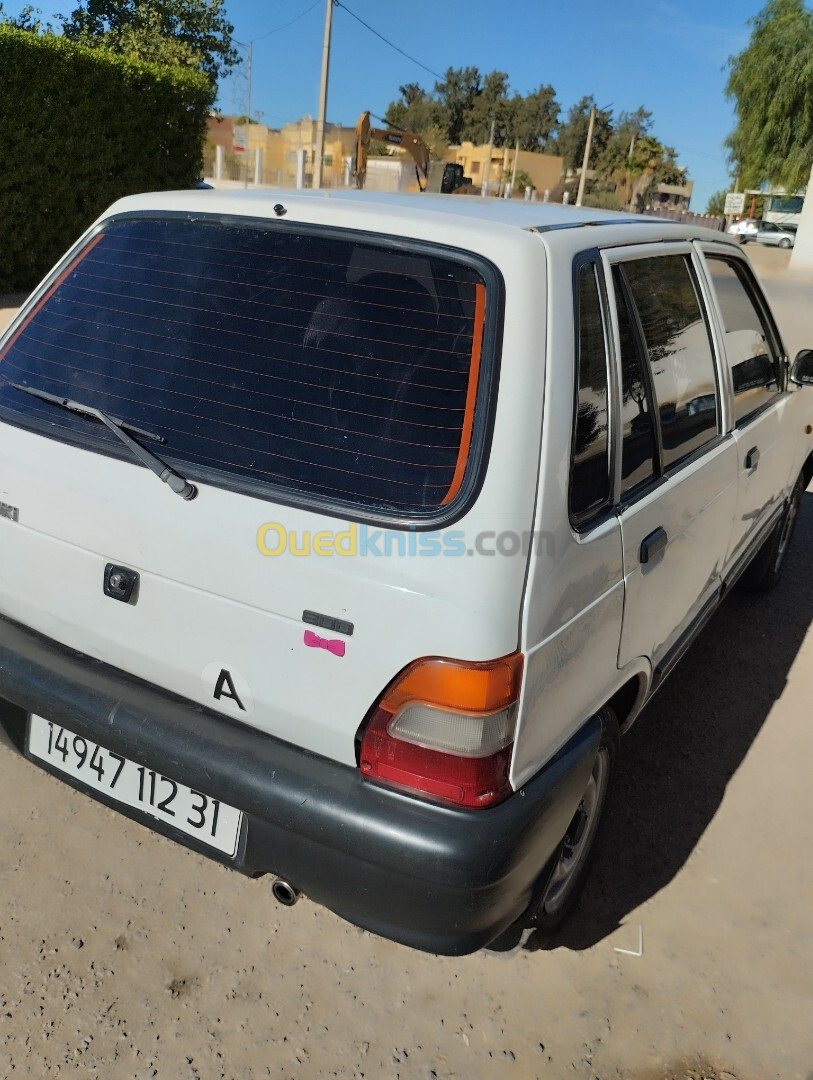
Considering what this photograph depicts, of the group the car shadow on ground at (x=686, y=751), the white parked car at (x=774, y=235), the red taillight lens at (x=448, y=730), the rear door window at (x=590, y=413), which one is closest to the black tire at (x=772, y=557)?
the car shadow on ground at (x=686, y=751)

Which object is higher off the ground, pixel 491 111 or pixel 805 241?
pixel 491 111

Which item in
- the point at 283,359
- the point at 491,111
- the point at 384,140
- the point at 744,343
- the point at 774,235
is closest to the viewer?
the point at 283,359

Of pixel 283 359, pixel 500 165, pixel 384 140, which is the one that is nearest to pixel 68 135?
pixel 283 359

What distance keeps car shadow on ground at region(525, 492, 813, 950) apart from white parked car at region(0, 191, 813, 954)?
36 cm

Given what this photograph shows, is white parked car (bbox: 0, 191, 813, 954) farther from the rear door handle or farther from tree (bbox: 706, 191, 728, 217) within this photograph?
tree (bbox: 706, 191, 728, 217)

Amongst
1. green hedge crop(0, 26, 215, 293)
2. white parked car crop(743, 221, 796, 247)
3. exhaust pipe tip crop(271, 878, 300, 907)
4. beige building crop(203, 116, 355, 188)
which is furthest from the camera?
beige building crop(203, 116, 355, 188)

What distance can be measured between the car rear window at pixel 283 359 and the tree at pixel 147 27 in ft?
63.9

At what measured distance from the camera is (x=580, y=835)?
2498 millimetres

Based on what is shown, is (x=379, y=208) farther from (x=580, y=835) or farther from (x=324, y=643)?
(x=580, y=835)

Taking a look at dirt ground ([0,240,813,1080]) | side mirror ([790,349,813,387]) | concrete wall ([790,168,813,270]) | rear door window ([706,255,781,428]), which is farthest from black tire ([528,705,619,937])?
concrete wall ([790,168,813,270])

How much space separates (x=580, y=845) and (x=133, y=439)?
64.6 inches

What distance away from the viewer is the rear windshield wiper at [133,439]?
6.30 feet

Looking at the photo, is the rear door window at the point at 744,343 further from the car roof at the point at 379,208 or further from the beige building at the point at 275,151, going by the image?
the beige building at the point at 275,151

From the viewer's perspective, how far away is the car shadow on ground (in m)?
2.70
